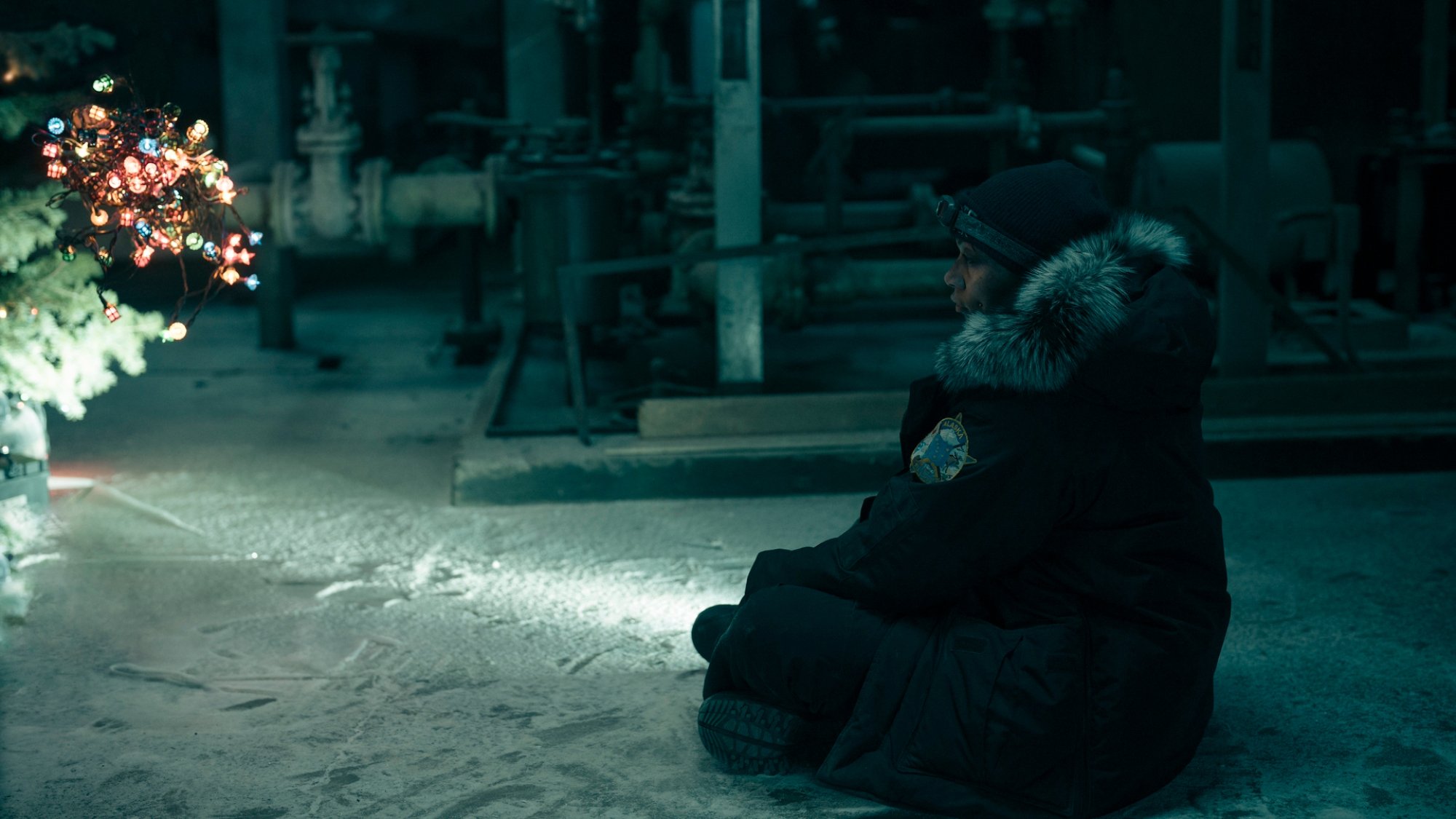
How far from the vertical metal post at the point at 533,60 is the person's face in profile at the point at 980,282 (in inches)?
333

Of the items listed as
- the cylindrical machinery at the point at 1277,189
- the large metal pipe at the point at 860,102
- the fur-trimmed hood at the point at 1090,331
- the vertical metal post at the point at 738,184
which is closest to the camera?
the fur-trimmed hood at the point at 1090,331

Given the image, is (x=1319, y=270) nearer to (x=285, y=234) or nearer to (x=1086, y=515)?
(x=285, y=234)

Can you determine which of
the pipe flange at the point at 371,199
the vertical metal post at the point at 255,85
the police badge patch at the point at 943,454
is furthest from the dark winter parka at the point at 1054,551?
the vertical metal post at the point at 255,85

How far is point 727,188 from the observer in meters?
6.12

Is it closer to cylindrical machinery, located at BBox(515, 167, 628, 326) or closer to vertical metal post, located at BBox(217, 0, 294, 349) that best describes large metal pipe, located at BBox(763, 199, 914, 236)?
cylindrical machinery, located at BBox(515, 167, 628, 326)

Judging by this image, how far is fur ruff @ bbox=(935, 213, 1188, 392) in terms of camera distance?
2709 mm

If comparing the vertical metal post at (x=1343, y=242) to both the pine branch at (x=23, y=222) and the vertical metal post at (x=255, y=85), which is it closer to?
the pine branch at (x=23, y=222)

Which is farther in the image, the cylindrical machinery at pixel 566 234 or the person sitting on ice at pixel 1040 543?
the cylindrical machinery at pixel 566 234

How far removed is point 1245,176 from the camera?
246 inches

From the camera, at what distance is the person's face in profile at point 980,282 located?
2.89m

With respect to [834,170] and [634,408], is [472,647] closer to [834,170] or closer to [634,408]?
[634,408]

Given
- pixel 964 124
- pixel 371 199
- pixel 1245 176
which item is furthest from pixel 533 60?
pixel 1245 176

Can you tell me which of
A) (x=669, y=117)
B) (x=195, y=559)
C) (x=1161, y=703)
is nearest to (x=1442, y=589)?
(x=1161, y=703)

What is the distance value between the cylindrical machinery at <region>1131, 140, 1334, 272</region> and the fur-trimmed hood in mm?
5347
